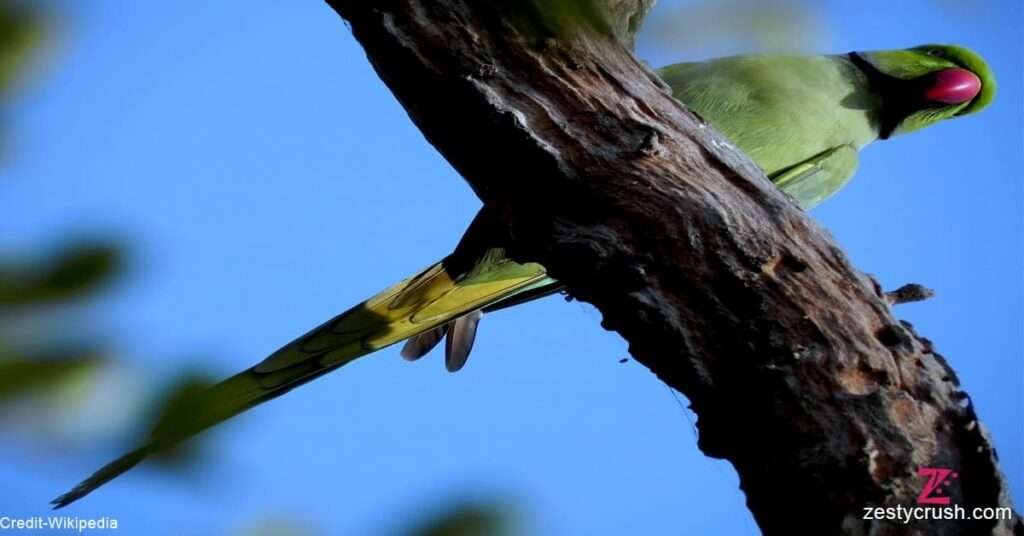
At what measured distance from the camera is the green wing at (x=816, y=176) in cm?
323

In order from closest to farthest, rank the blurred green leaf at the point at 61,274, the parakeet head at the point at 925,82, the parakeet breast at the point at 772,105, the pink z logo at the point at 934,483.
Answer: the blurred green leaf at the point at 61,274 < the pink z logo at the point at 934,483 < the parakeet breast at the point at 772,105 < the parakeet head at the point at 925,82

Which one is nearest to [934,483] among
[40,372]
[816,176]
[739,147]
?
[739,147]

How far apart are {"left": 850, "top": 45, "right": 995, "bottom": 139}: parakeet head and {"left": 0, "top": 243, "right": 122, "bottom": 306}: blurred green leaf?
3457 mm

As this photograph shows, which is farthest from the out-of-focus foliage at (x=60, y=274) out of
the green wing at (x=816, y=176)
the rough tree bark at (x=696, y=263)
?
the green wing at (x=816, y=176)

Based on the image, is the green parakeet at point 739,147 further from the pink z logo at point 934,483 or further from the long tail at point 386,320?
the pink z logo at point 934,483

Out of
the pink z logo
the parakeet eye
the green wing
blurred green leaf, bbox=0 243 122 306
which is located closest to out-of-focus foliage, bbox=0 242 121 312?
blurred green leaf, bbox=0 243 122 306

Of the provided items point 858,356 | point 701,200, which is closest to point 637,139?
point 701,200

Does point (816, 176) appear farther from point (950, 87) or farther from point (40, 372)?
point (40, 372)

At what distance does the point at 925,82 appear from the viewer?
12.1ft

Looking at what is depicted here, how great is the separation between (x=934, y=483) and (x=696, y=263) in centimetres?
54

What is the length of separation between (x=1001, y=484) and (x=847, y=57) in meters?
2.25

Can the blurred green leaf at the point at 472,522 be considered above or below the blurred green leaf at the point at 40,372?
below

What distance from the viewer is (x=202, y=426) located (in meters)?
0.54

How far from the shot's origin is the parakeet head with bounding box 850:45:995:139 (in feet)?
11.9
